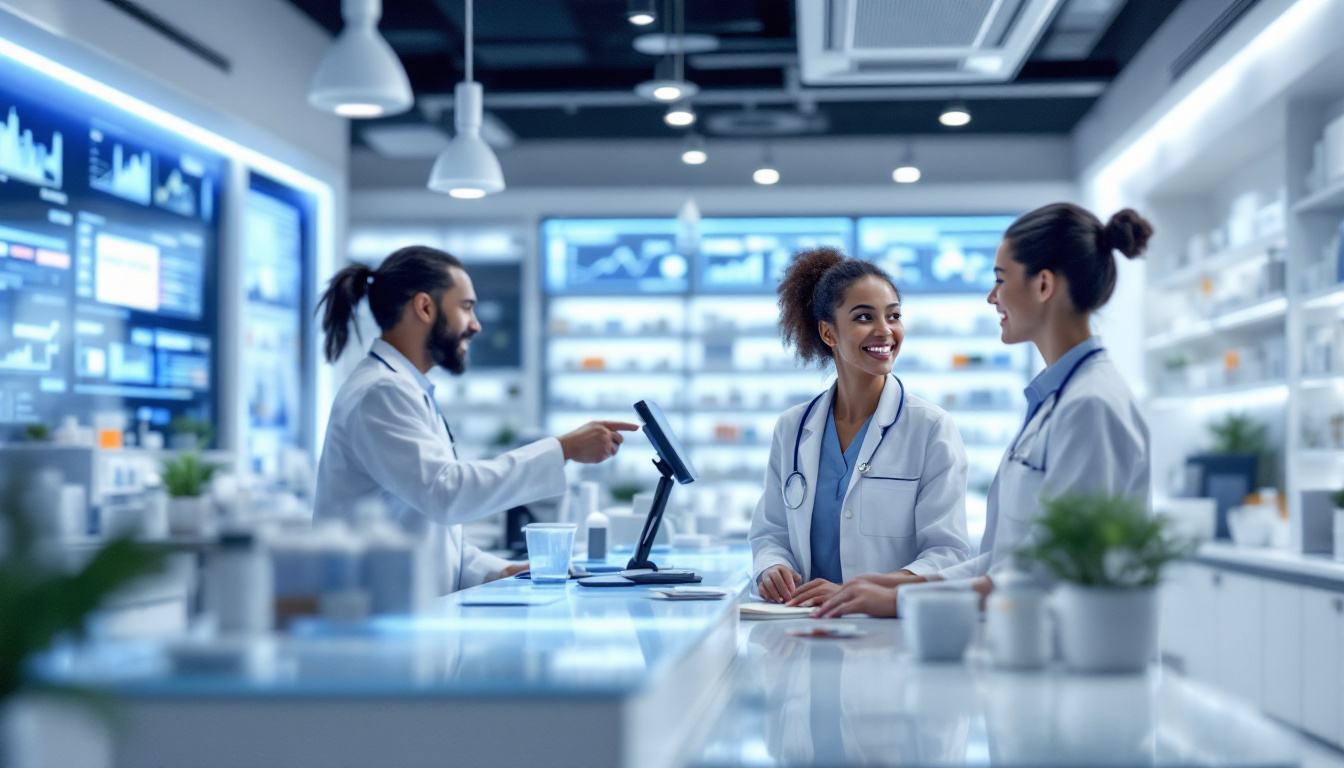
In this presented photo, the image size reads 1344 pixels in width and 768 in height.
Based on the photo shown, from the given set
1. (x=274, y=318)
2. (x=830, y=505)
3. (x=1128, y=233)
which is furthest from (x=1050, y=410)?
(x=274, y=318)

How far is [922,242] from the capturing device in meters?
8.49

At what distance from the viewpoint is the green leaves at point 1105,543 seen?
1.47 metres

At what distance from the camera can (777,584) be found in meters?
2.52

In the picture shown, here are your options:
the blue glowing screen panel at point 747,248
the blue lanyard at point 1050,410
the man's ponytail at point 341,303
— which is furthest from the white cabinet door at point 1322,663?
the blue glowing screen panel at point 747,248

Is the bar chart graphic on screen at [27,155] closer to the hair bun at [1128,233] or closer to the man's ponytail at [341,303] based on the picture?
the man's ponytail at [341,303]

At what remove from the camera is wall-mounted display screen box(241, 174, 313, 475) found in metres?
6.79

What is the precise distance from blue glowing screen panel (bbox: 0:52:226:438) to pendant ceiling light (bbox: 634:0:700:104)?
8.09 ft

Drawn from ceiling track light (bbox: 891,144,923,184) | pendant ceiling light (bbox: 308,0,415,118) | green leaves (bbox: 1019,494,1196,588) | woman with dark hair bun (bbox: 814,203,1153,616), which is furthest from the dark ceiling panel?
green leaves (bbox: 1019,494,1196,588)

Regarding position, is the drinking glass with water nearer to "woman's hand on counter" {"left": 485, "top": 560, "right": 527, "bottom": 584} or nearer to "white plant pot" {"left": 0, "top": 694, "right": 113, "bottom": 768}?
"woman's hand on counter" {"left": 485, "top": 560, "right": 527, "bottom": 584}

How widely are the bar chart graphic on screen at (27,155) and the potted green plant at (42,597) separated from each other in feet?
14.4

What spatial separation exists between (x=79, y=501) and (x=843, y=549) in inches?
126

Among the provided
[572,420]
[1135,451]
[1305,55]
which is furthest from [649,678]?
[572,420]

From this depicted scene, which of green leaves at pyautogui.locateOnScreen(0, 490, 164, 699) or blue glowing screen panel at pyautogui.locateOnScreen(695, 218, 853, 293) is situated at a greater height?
blue glowing screen panel at pyautogui.locateOnScreen(695, 218, 853, 293)

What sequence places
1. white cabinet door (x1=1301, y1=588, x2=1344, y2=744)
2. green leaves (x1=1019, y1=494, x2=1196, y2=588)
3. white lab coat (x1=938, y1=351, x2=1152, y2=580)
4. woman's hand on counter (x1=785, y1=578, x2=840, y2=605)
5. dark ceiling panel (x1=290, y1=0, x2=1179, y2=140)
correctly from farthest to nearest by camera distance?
dark ceiling panel (x1=290, y1=0, x2=1179, y2=140) → white cabinet door (x1=1301, y1=588, x2=1344, y2=744) → woman's hand on counter (x1=785, y1=578, x2=840, y2=605) → white lab coat (x1=938, y1=351, x2=1152, y2=580) → green leaves (x1=1019, y1=494, x2=1196, y2=588)
